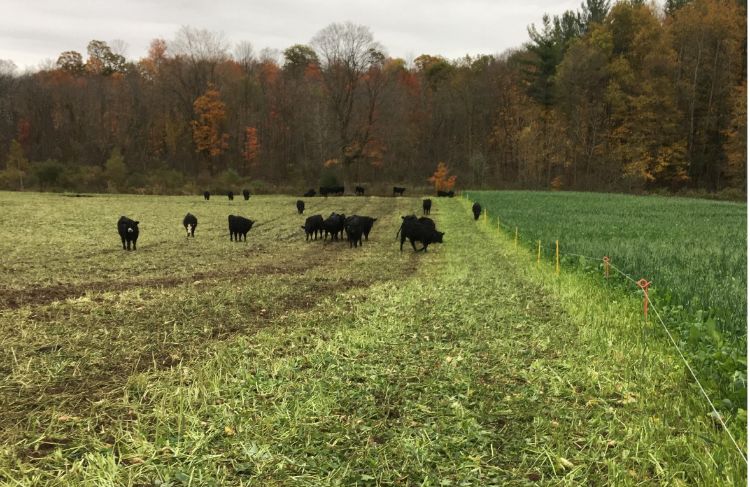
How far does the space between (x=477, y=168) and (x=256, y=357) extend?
60.1 m

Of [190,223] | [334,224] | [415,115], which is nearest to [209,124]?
[415,115]

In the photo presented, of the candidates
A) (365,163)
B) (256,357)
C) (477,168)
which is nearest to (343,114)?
(365,163)

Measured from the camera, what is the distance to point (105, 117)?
240 feet

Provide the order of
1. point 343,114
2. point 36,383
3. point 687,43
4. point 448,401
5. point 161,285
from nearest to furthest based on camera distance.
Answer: point 448,401 < point 36,383 < point 161,285 < point 687,43 < point 343,114

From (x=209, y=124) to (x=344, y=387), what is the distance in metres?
69.8

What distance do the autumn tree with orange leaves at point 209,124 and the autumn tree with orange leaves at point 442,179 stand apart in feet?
99.2

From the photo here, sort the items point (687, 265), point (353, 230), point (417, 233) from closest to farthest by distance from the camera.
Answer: point (687, 265)
point (417, 233)
point (353, 230)

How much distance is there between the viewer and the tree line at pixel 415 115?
176ft

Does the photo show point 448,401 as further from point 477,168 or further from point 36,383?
point 477,168

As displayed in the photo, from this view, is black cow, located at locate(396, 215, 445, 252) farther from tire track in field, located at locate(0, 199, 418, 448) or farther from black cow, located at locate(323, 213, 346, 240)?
black cow, located at locate(323, 213, 346, 240)

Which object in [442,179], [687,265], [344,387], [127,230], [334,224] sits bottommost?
[344,387]

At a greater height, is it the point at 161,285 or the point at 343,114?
the point at 343,114

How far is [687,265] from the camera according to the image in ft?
33.6

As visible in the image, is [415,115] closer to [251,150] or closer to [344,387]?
[251,150]
